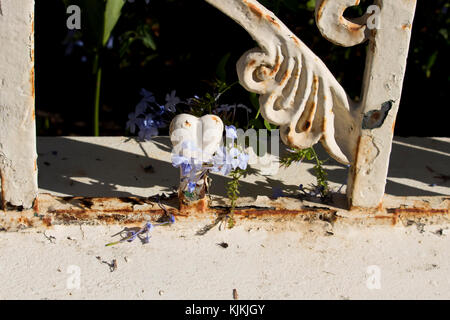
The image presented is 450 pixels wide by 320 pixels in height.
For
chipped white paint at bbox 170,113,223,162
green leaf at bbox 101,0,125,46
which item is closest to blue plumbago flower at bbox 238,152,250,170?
chipped white paint at bbox 170,113,223,162

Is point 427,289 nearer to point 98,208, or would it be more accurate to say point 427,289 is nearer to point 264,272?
point 264,272

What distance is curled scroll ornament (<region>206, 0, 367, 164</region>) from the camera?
5.60 ft

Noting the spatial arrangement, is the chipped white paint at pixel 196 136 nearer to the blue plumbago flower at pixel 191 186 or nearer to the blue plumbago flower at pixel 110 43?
the blue plumbago flower at pixel 191 186

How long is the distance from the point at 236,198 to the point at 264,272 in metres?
0.24

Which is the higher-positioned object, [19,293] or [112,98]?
[112,98]

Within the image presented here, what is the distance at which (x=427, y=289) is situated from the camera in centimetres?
178

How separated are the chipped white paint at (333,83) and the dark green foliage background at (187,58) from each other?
3.74 feet

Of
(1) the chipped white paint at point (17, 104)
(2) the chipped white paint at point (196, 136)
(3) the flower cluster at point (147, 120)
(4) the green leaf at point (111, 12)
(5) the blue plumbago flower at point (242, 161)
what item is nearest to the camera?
(1) the chipped white paint at point (17, 104)

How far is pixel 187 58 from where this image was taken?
3.47 meters

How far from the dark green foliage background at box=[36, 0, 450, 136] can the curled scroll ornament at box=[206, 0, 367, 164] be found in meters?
1.14

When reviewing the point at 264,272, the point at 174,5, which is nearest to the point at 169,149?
the point at 264,272

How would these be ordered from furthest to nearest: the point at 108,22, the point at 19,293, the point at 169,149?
1. the point at 108,22
2. the point at 169,149
3. the point at 19,293

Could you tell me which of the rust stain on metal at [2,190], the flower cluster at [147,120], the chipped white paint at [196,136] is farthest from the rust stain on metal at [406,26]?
the rust stain on metal at [2,190]

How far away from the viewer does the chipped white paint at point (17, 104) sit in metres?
1.68
